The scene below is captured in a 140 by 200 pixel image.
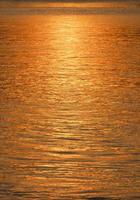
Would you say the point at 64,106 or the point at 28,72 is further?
the point at 28,72

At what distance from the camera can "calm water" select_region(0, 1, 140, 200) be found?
7.70 meters

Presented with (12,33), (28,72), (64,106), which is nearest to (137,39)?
(12,33)

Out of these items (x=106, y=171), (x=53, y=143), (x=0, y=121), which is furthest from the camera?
(x=0, y=121)

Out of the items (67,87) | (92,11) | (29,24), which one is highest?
(67,87)

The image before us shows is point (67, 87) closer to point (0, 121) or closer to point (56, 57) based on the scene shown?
point (0, 121)

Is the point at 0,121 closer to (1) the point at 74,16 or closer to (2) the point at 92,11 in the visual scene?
(1) the point at 74,16

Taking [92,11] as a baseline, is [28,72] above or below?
above

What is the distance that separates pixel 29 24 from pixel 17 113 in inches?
897

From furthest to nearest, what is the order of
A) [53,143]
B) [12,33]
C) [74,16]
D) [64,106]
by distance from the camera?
[74,16]
[12,33]
[64,106]
[53,143]

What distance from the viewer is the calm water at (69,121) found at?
25.3 feet

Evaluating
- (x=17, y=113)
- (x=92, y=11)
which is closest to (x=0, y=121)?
(x=17, y=113)

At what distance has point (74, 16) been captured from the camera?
132ft

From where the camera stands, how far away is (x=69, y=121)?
422 inches

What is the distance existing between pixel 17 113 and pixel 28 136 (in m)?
1.57
